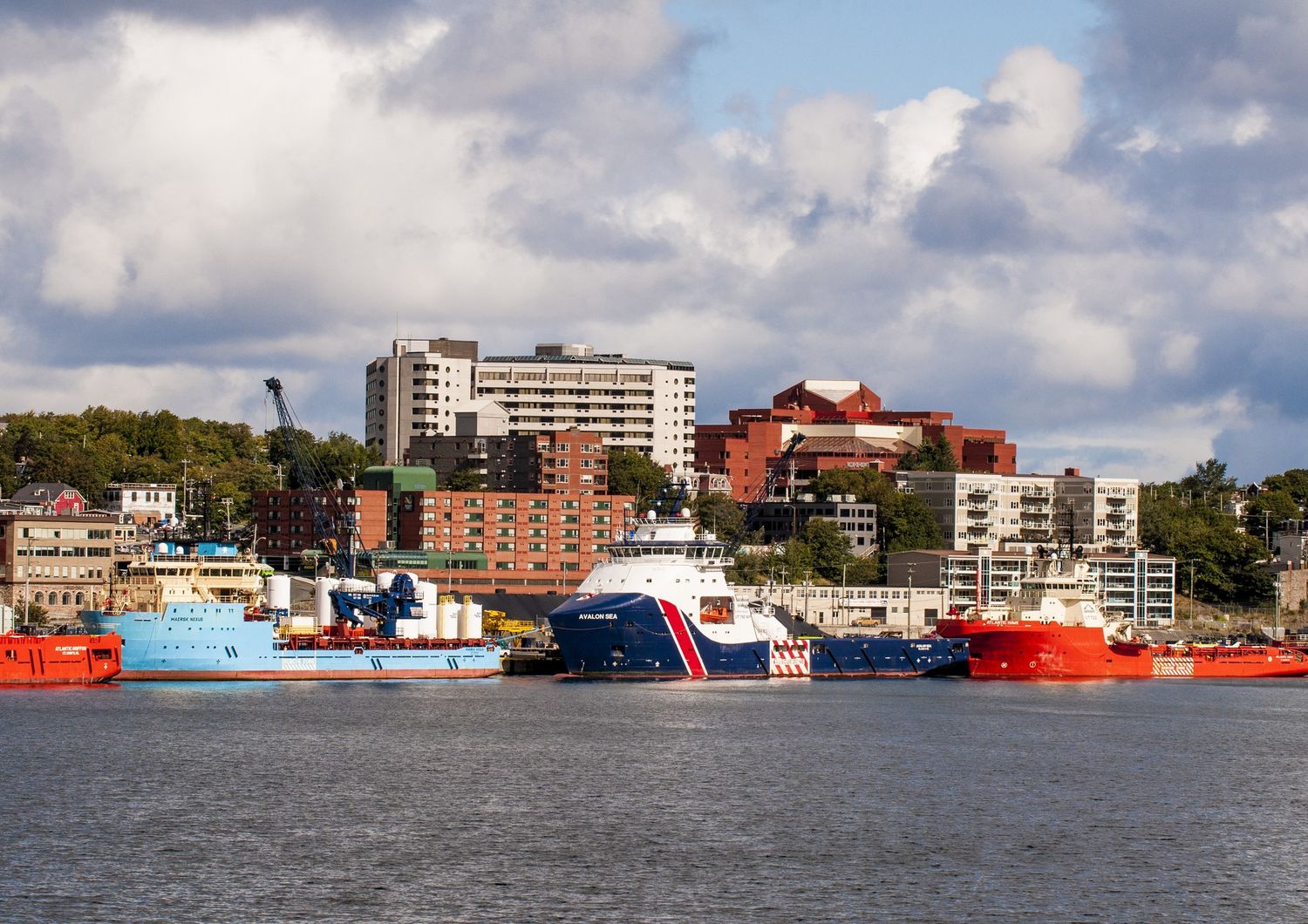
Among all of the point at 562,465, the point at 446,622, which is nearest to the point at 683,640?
the point at 446,622

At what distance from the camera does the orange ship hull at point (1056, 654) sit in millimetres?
122938

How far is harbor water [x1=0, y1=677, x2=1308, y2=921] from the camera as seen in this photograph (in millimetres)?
47406

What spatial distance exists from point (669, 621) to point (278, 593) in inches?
878

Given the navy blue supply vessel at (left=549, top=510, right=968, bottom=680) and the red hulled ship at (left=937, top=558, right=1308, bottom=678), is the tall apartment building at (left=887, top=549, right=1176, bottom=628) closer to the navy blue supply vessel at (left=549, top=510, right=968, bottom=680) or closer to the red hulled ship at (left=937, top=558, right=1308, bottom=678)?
the red hulled ship at (left=937, top=558, right=1308, bottom=678)

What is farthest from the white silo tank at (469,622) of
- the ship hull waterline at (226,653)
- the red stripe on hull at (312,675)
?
the ship hull waterline at (226,653)

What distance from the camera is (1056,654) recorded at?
123m

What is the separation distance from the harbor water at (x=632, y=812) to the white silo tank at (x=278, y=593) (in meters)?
15.7

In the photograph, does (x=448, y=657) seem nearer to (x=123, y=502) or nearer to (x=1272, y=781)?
(x=1272, y=781)

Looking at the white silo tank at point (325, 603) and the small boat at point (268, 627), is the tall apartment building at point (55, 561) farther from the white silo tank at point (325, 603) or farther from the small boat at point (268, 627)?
the white silo tank at point (325, 603)

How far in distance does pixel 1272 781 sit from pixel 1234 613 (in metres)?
132

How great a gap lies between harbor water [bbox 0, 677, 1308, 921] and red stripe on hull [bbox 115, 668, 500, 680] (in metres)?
6.58

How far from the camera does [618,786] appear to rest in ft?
212

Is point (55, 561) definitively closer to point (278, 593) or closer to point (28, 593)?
point (28, 593)

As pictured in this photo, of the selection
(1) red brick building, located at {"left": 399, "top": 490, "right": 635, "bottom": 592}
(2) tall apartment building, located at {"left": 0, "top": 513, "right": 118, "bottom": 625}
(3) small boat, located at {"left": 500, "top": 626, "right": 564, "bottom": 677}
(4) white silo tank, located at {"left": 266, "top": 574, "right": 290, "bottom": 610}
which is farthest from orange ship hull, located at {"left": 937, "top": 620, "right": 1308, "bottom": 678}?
(2) tall apartment building, located at {"left": 0, "top": 513, "right": 118, "bottom": 625}
